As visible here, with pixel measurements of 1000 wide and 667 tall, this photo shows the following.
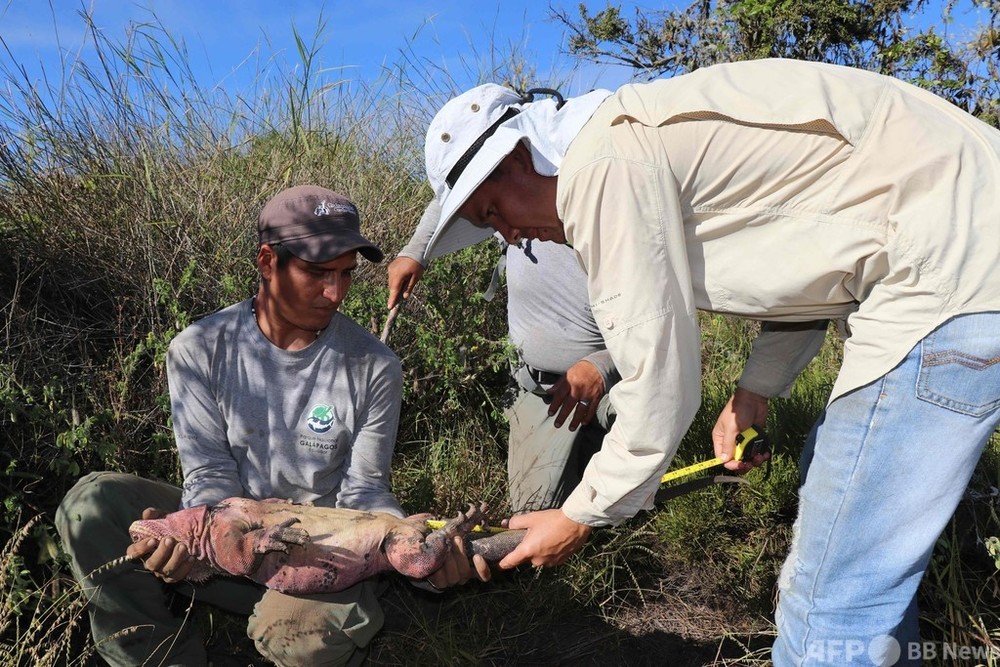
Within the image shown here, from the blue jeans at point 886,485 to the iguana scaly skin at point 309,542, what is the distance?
762mm

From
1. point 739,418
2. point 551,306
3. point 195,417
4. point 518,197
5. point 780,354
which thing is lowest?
point 739,418

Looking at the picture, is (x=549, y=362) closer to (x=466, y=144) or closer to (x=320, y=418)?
(x=320, y=418)

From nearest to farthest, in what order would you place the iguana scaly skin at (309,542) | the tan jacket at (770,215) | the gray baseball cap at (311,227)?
the tan jacket at (770,215)
the iguana scaly skin at (309,542)
the gray baseball cap at (311,227)

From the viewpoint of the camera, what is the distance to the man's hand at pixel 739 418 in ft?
8.55

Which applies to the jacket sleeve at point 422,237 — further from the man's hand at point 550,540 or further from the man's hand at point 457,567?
the man's hand at point 550,540

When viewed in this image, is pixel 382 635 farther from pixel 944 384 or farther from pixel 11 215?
pixel 11 215

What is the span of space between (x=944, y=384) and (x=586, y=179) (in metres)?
0.84

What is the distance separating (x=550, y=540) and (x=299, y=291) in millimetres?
1054

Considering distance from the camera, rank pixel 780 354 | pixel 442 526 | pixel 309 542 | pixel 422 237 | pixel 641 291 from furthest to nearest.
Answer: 1. pixel 422 237
2. pixel 780 354
3. pixel 442 526
4. pixel 309 542
5. pixel 641 291

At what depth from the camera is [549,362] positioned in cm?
347

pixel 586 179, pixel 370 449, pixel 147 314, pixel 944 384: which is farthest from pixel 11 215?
pixel 944 384

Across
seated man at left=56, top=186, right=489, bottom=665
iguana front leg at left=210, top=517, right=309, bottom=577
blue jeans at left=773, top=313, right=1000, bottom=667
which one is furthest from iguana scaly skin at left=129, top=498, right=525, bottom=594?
blue jeans at left=773, top=313, right=1000, bottom=667

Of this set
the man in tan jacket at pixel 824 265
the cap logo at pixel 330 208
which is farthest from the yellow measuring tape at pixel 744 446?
the cap logo at pixel 330 208

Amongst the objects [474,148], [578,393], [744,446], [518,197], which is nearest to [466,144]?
[474,148]
